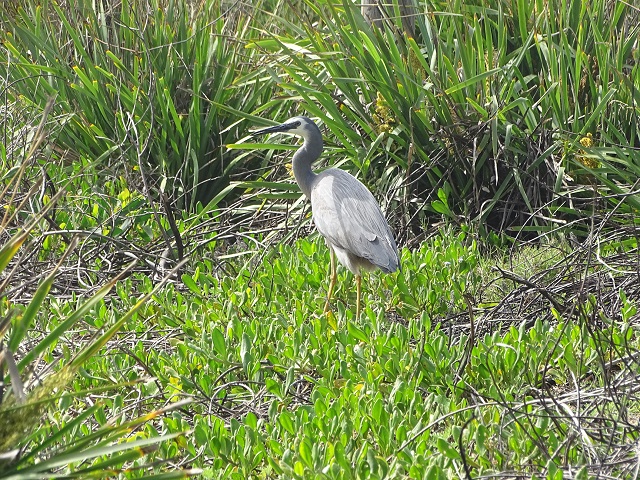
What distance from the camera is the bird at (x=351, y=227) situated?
508cm

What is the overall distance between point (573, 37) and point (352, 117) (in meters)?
1.50

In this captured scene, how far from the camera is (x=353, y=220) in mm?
5289

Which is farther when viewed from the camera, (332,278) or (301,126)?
(301,126)

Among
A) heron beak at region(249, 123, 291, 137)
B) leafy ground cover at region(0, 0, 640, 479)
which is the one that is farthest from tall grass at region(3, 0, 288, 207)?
heron beak at region(249, 123, 291, 137)

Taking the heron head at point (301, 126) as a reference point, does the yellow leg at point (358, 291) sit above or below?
below

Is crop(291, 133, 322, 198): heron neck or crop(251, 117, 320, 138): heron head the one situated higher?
crop(251, 117, 320, 138): heron head

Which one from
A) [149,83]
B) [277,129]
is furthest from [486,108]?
[149,83]

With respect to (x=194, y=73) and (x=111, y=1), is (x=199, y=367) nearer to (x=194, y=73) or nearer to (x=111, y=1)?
(x=194, y=73)

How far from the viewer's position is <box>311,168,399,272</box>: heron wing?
16.6ft

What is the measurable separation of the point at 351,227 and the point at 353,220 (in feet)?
0.17

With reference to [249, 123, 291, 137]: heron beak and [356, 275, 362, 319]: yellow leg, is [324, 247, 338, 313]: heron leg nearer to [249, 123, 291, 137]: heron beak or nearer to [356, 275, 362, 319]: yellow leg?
[356, 275, 362, 319]: yellow leg

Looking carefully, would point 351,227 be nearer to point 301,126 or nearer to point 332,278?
point 332,278

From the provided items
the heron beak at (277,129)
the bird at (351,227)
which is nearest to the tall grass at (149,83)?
the heron beak at (277,129)

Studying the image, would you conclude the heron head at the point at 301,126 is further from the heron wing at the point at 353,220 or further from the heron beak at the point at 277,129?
the heron wing at the point at 353,220
